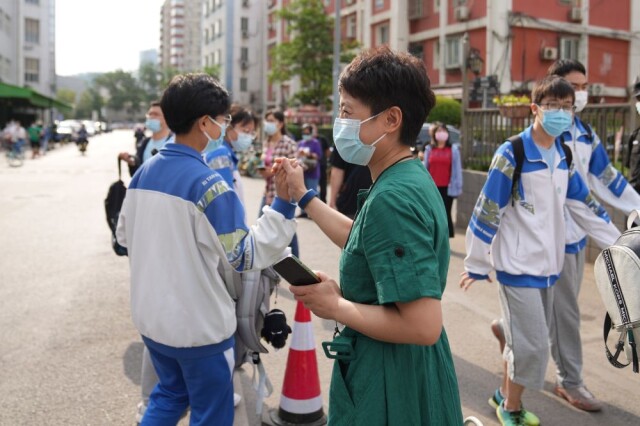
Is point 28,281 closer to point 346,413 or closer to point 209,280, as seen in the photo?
point 209,280

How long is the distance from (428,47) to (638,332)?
34069mm

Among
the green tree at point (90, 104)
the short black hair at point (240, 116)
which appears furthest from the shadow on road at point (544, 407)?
the green tree at point (90, 104)

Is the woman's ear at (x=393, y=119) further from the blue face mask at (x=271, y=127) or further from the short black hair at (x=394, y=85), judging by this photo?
the blue face mask at (x=271, y=127)

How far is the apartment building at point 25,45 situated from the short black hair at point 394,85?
189 ft

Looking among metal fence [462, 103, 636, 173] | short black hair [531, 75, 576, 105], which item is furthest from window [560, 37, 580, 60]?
short black hair [531, 75, 576, 105]

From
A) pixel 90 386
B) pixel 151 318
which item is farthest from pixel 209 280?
pixel 90 386

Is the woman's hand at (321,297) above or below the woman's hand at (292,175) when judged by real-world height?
below

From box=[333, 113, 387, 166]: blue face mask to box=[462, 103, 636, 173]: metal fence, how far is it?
662cm

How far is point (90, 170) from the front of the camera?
26.3m

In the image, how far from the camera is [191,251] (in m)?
2.87

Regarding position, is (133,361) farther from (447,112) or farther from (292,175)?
(447,112)

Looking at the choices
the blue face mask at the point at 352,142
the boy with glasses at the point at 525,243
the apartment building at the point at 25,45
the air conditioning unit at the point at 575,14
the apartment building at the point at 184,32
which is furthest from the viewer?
the apartment building at the point at 184,32

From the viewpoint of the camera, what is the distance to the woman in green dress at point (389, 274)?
183 centimetres

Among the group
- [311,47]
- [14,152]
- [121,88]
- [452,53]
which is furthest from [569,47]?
[121,88]
